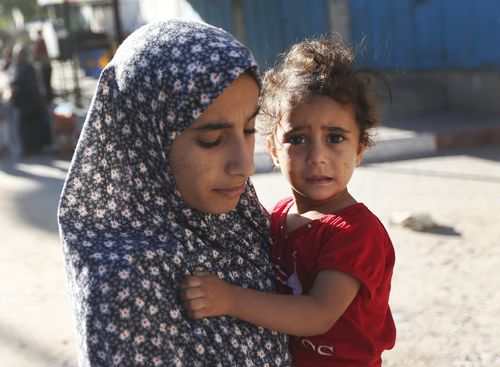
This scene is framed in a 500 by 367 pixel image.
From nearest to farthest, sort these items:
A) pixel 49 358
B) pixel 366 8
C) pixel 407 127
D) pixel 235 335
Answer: pixel 235 335, pixel 49 358, pixel 407 127, pixel 366 8

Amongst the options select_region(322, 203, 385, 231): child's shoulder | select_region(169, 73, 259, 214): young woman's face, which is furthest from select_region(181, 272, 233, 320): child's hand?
select_region(322, 203, 385, 231): child's shoulder

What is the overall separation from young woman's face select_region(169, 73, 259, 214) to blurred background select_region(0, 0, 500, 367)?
791 millimetres

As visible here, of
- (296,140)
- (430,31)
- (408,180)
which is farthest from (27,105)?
(296,140)

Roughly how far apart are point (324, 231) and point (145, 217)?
1.59ft

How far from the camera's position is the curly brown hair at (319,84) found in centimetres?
189

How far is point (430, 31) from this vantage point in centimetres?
935

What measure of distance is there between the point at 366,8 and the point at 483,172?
402cm

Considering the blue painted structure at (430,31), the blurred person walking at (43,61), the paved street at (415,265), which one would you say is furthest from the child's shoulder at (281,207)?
the blurred person walking at (43,61)

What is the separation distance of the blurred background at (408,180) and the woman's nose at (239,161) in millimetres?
817

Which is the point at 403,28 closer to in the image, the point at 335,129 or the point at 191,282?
the point at 335,129

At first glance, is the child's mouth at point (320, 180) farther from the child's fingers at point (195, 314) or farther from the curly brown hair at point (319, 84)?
the child's fingers at point (195, 314)

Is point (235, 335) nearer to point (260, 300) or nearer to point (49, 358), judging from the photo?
point (260, 300)

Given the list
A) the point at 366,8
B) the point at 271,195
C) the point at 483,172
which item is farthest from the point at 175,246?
the point at 366,8

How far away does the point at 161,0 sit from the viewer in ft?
53.5
